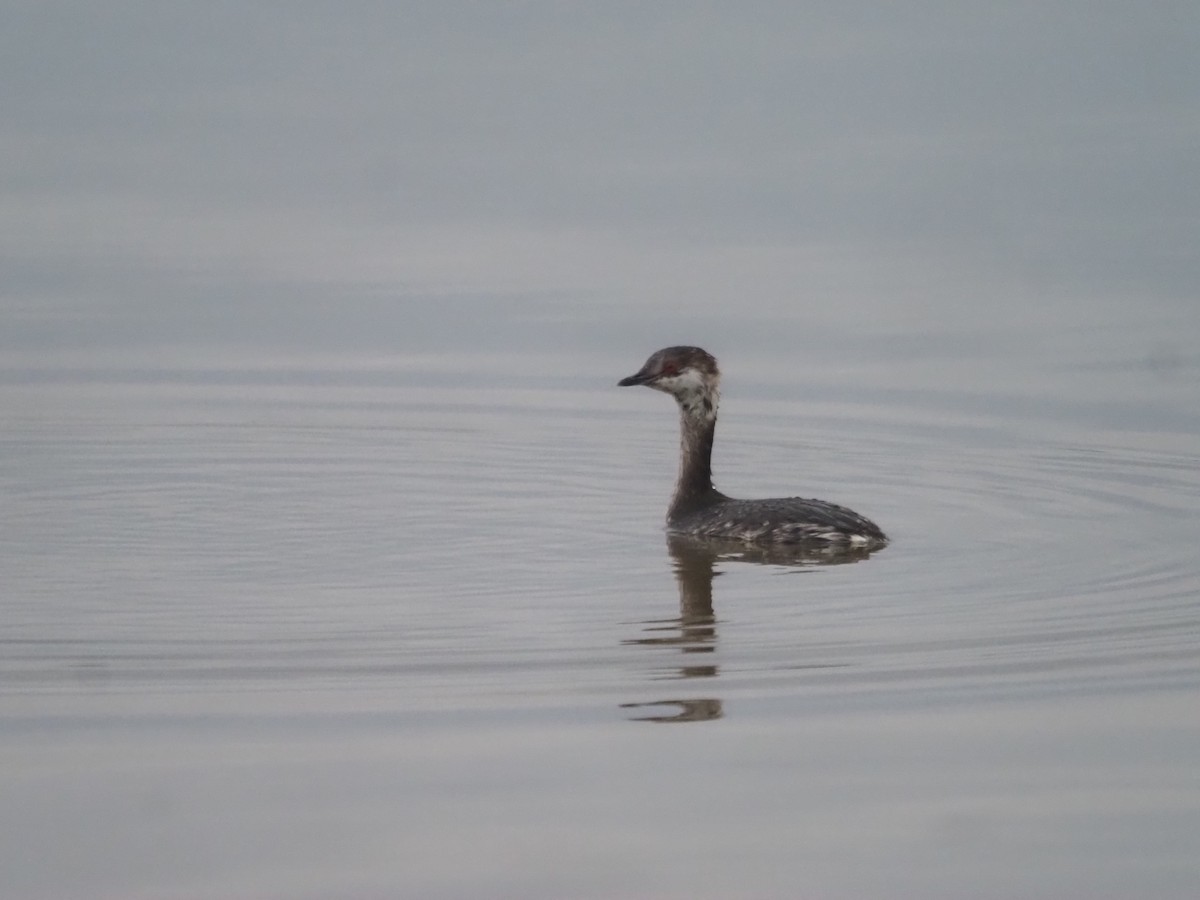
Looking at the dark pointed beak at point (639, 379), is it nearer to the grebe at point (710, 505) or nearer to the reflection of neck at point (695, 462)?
the grebe at point (710, 505)

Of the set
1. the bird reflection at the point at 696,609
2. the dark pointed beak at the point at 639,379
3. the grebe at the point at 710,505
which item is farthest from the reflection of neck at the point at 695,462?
the bird reflection at the point at 696,609

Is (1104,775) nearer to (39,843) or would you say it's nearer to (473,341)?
(39,843)

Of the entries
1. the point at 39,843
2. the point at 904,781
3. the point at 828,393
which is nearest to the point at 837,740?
the point at 904,781

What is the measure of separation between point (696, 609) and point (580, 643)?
3.92ft

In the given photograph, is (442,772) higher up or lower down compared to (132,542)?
lower down

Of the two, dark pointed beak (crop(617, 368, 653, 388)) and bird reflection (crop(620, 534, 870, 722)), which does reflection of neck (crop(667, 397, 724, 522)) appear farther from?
bird reflection (crop(620, 534, 870, 722))

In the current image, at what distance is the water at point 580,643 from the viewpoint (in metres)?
7.81

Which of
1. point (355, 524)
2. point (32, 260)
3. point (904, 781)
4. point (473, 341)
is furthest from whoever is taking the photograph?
point (32, 260)

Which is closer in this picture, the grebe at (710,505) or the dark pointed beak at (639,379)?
the grebe at (710,505)

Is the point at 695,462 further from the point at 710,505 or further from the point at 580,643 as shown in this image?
the point at 580,643

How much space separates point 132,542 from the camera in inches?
523

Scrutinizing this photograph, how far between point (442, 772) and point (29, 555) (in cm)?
489

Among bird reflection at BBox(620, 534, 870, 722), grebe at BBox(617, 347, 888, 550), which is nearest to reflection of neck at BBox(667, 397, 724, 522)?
grebe at BBox(617, 347, 888, 550)

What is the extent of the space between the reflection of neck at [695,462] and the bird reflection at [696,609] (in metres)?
Answer: 0.45
